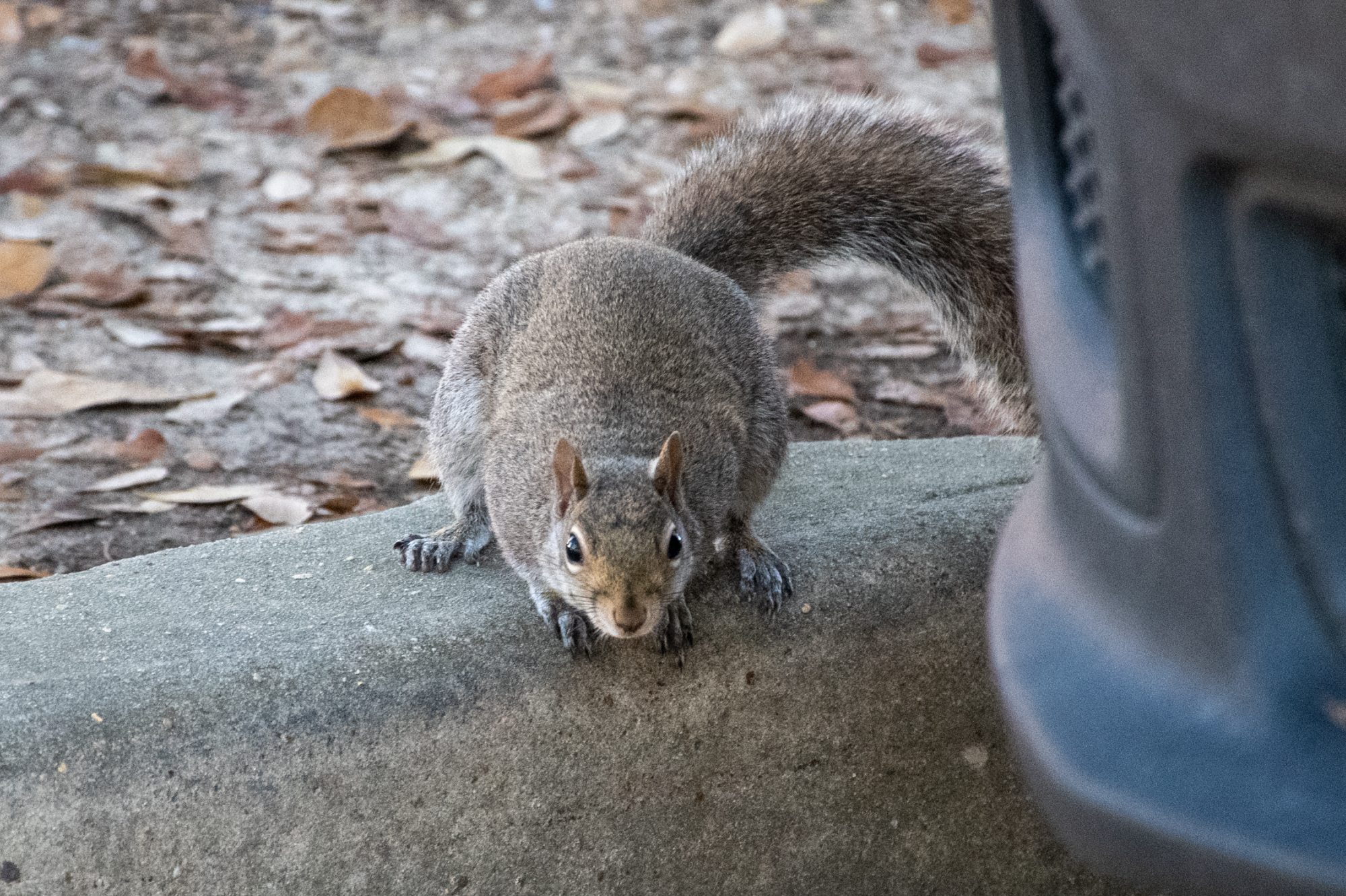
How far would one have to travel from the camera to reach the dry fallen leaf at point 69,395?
7.73ft

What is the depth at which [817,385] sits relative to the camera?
2.63m

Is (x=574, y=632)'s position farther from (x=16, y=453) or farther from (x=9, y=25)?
(x=9, y=25)

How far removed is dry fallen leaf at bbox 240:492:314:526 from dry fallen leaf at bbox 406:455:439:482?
21 centimetres

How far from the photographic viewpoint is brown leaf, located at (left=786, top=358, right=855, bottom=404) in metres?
2.61

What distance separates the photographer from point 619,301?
68.7 inches

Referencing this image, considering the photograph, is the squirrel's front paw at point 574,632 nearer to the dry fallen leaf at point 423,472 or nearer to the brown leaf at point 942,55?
the dry fallen leaf at point 423,472

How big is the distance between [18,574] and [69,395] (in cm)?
63

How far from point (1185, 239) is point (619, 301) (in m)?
1.20

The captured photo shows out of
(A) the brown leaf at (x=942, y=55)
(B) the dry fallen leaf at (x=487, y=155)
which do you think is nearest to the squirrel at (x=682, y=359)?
(B) the dry fallen leaf at (x=487, y=155)

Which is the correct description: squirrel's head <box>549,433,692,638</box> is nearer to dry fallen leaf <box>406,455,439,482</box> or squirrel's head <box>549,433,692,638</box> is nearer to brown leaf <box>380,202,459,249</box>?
dry fallen leaf <box>406,455,439,482</box>

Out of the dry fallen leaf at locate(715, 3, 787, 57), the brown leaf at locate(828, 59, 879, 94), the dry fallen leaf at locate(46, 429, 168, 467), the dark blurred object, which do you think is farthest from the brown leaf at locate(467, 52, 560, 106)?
the dark blurred object

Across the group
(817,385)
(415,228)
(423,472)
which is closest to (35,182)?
(415,228)

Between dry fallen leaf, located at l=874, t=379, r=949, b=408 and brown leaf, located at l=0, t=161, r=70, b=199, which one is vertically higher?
brown leaf, located at l=0, t=161, r=70, b=199

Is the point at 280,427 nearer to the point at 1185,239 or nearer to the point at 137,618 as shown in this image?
the point at 137,618
